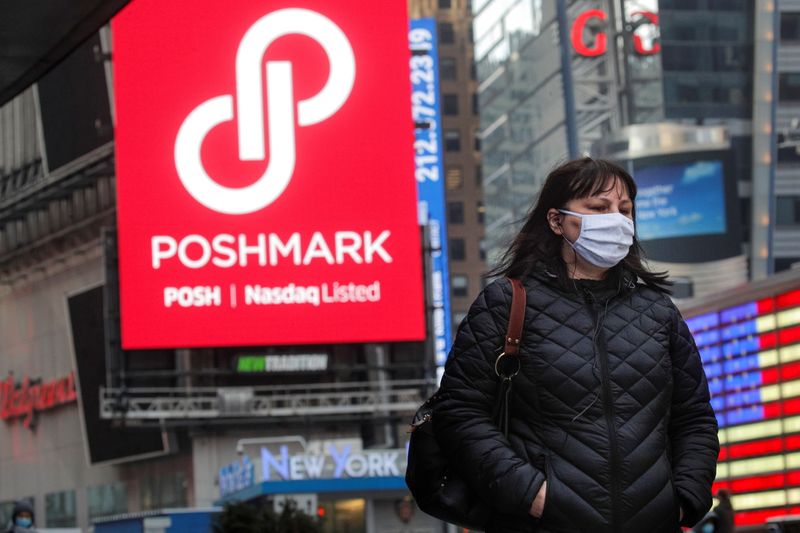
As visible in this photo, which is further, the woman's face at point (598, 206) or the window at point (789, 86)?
the window at point (789, 86)

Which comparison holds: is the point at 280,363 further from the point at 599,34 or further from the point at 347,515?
the point at 599,34

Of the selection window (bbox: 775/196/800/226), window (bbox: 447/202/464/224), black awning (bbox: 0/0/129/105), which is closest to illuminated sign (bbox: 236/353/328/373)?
window (bbox: 775/196/800/226)

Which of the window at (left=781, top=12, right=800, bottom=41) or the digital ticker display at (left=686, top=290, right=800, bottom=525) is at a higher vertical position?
the window at (left=781, top=12, right=800, bottom=41)

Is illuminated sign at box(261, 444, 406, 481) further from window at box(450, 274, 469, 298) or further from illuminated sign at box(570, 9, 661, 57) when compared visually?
window at box(450, 274, 469, 298)

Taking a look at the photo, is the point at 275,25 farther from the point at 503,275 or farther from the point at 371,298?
the point at 503,275

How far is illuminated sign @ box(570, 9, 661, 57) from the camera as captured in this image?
263 ft

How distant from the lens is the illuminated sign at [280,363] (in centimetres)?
5203

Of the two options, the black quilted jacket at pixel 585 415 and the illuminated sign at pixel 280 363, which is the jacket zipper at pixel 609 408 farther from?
the illuminated sign at pixel 280 363

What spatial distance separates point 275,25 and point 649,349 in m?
48.2

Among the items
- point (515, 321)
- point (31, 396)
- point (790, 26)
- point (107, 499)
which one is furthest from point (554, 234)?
point (790, 26)

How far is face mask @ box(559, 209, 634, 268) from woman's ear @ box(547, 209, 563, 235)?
127 mm

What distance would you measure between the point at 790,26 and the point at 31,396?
3422cm

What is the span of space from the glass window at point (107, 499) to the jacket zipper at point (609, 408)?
56350 mm

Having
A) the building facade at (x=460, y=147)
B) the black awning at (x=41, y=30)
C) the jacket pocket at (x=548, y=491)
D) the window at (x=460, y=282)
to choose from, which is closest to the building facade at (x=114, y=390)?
the black awning at (x=41, y=30)
